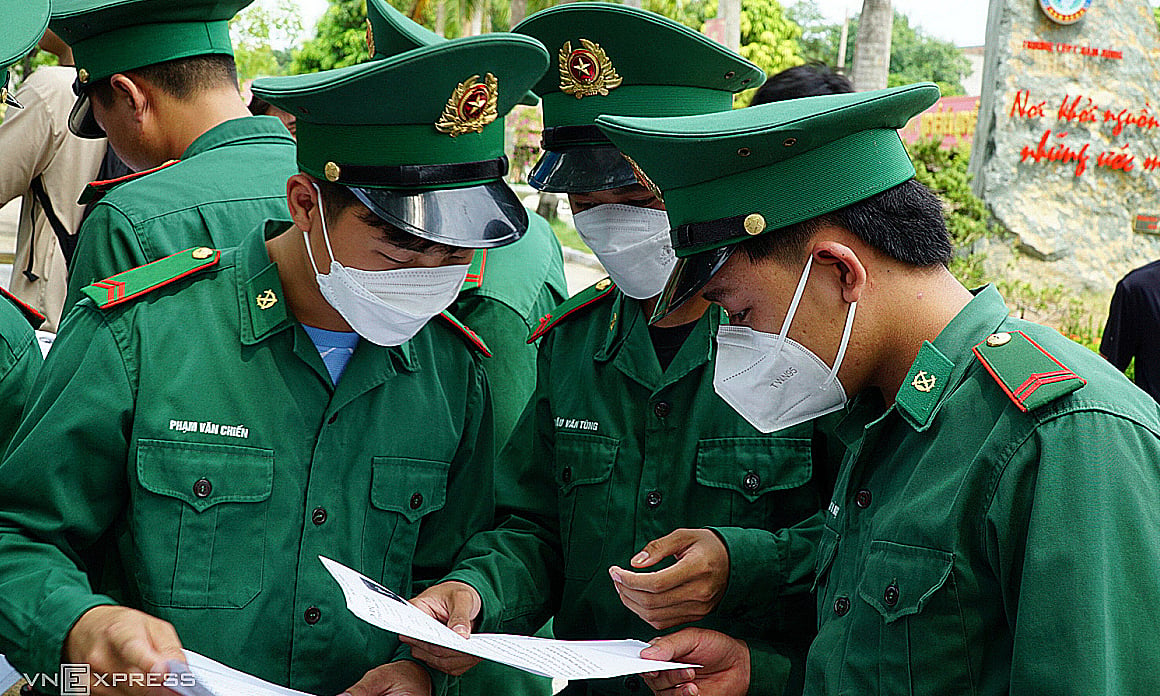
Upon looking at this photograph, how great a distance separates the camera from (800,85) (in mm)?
2699

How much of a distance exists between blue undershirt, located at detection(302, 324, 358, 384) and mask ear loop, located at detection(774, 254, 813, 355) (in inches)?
34.1

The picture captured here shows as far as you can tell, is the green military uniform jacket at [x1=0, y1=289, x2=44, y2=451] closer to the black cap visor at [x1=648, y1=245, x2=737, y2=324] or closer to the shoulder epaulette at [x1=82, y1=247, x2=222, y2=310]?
A: the shoulder epaulette at [x1=82, y1=247, x2=222, y2=310]

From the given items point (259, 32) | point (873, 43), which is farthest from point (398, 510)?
point (259, 32)

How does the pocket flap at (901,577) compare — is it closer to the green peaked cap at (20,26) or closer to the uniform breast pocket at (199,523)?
the uniform breast pocket at (199,523)

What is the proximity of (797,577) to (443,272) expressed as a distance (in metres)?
0.86

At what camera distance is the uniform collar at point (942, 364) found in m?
1.54

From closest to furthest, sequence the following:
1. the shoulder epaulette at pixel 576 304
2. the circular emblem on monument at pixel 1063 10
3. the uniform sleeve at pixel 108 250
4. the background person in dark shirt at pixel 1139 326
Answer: the shoulder epaulette at pixel 576 304
the uniform sleeve at pixel 108 250
the background person in dark shirt at pixel 1139 326
the circular emblem on monument at pixel 1063 10

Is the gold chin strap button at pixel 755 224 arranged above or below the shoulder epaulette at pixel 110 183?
above

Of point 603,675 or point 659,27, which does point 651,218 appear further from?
point 603,675

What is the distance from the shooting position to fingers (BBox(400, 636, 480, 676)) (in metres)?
1.91

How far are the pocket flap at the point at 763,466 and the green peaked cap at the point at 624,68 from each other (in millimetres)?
749

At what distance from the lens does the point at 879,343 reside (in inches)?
63.9

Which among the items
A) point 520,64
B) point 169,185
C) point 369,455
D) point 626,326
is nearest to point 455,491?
point 369,455

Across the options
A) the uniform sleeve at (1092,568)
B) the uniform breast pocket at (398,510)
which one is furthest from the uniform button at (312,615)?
the uniform sleeve at (1092,568)
